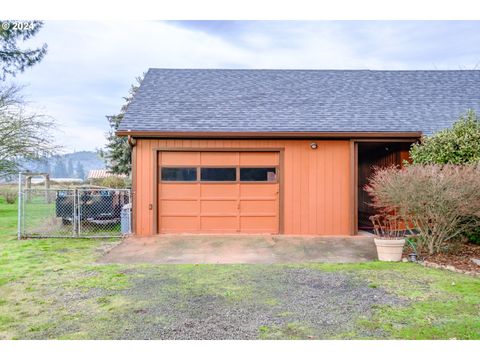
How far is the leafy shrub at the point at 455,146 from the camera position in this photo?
709cm

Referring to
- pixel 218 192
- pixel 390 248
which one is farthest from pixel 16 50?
pixel 390 248

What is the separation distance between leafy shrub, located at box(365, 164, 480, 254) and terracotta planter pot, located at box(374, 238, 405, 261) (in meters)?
0.63

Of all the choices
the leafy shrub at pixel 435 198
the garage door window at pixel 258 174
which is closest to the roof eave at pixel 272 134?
the garage door window at pixel 258 174

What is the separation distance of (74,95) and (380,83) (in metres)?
16.1

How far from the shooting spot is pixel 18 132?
15281 millimetres

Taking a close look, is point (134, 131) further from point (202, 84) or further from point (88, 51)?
point (88, 51)

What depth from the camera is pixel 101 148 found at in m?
24.6

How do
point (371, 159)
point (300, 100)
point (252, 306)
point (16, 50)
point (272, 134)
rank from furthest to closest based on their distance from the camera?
point (16, 50)
point (371, 159)
point (300, 100)
point (272, 134)
point (252, 306)

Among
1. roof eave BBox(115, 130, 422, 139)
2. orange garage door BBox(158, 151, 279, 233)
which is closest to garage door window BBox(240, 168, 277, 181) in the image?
orange garage door BBox(158, 151, 279, 233)

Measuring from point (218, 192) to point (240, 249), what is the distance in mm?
2092

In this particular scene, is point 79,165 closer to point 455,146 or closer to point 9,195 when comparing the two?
point 9,195

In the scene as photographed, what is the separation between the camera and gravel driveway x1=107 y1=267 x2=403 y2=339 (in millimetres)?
3283

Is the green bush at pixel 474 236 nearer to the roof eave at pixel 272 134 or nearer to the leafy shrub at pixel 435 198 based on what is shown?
the leafy shrub at pixel 435 198
